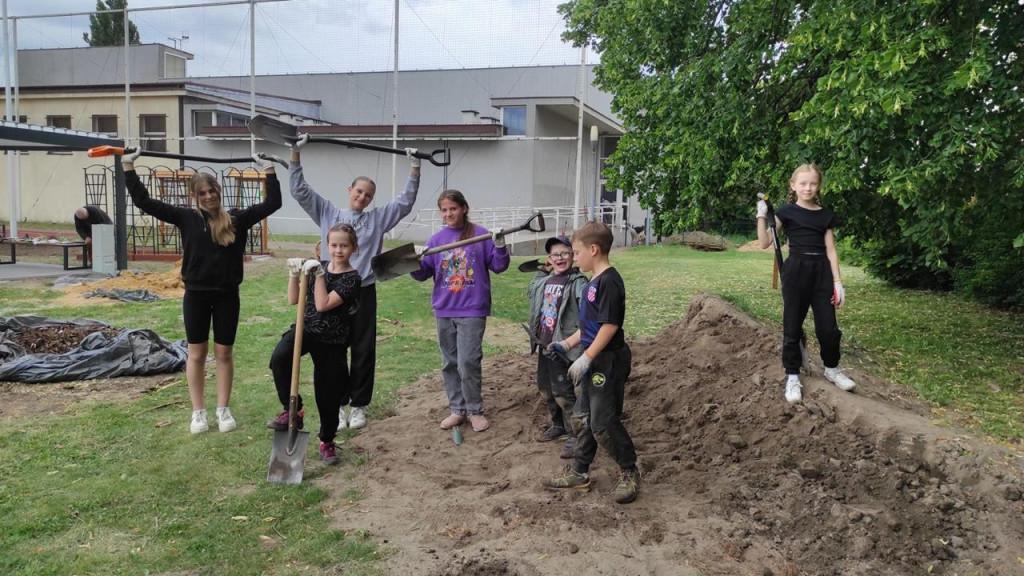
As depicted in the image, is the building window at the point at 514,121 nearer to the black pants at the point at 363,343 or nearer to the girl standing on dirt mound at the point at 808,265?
the girl standing on dirt mound at the point at 808,265

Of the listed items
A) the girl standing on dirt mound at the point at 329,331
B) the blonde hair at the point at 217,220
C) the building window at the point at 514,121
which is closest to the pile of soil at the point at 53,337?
the blonde hair at the point at 217,220

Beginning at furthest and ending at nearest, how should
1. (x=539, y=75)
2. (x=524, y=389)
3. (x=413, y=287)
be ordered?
(x=539, y=75) → (x=413, y=287) → (x=524, y=389)

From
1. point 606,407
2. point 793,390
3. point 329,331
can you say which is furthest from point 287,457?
point 793,390

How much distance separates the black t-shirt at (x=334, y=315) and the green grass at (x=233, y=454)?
2.64 ft

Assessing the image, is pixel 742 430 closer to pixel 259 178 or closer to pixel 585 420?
pixel 585 420

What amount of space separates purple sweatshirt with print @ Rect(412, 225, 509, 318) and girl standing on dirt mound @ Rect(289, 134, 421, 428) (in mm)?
372

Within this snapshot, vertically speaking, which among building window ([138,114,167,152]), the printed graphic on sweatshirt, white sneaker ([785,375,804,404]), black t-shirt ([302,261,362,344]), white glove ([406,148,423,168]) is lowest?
white sneaker ([785,375,804,404])

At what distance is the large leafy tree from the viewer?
5.60 meters

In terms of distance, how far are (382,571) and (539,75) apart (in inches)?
832

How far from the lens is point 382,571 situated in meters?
3.30

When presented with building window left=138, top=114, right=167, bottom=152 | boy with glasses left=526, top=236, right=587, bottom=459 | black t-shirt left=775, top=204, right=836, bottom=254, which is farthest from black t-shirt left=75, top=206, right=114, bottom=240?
black t-shirt left=775, top=204, right=836, bottom=254

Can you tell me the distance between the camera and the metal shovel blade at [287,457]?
14.3 feet

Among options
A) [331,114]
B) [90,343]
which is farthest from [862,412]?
[331,114]

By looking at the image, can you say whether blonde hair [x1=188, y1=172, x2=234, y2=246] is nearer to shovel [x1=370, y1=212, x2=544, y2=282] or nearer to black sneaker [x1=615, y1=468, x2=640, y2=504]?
shovel [x1=370, y1=212, x2=544, y2=282]
